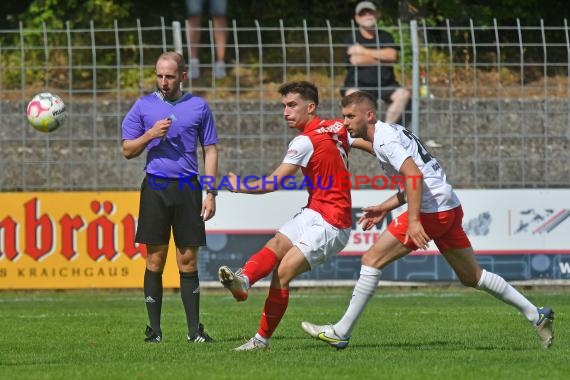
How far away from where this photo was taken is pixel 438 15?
21625 millimetres

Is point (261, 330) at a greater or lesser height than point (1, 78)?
lesser

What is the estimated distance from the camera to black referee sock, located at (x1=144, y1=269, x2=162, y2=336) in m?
10.0

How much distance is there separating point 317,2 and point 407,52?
7414 mm

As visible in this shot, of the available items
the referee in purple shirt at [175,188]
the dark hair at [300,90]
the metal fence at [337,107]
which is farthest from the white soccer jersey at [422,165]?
the metal fence at [337,107]

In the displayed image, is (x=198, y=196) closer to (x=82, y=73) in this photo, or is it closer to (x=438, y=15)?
(x=82, y=73)

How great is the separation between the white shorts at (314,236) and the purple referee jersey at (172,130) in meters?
1.16

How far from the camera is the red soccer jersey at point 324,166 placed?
9.19 m

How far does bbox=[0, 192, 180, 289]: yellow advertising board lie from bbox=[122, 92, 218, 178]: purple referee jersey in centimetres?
531

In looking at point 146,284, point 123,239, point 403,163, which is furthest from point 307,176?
point 123,239

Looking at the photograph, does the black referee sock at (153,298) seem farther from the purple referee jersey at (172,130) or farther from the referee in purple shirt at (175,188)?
the purple referee jersey at (172,130)

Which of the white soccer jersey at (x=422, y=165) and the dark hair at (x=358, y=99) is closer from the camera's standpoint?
the white soccer jersey at (x=422, y=165)

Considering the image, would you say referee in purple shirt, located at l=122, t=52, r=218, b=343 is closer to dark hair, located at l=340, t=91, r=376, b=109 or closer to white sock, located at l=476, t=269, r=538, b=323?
dark hair, located at l=340, t=91, r=376, b=109

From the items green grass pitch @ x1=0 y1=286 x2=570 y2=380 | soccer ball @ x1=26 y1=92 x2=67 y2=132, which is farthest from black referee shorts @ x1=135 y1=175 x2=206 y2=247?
soccer ball @ x1=26 y1=92 x2=67 y2=132

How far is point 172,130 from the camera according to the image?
9977mm
